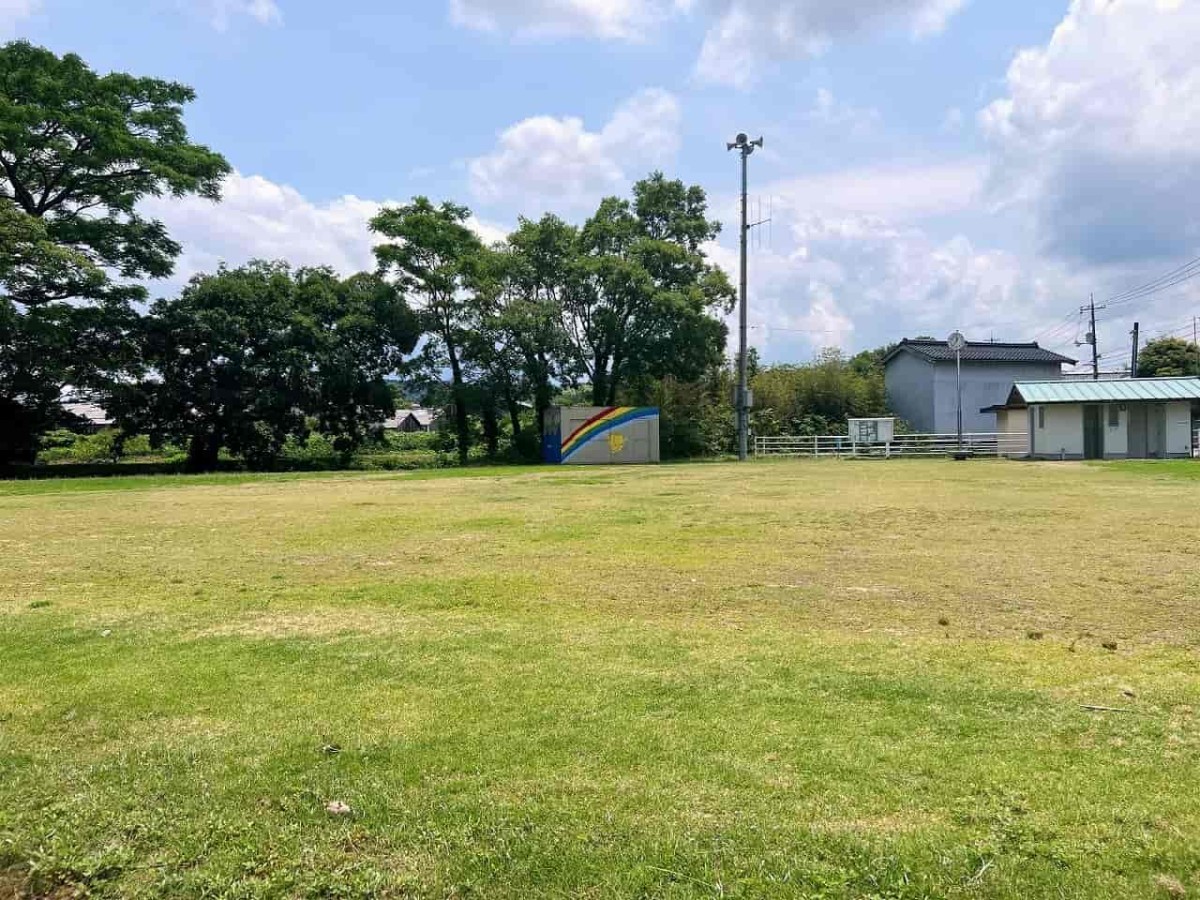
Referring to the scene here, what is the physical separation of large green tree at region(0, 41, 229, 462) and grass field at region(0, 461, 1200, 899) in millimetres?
24512

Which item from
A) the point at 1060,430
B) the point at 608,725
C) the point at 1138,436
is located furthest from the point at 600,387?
the point at 608,725

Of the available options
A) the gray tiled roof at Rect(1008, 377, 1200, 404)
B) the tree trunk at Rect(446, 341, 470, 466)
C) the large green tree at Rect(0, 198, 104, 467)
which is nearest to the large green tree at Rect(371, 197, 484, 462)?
the tree trunk at Rect(446, 341, 470, 466)

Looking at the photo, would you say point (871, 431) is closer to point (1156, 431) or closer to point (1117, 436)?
point (1117, 436)

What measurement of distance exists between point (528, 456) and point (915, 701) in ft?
111

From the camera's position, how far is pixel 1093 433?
2991 centimetres

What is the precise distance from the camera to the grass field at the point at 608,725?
8.43 feet

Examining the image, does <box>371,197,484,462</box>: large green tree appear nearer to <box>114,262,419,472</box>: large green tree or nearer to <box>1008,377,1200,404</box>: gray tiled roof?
<box>114,262,419,472</box>: large green tree

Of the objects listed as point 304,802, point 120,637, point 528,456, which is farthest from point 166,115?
point 304,802

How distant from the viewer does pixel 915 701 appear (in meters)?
3.93

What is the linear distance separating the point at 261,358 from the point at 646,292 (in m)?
16.4

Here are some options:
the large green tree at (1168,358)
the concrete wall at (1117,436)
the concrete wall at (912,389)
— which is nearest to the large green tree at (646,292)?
the concrete wall at (912,389)

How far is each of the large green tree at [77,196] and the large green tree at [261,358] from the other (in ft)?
5.64

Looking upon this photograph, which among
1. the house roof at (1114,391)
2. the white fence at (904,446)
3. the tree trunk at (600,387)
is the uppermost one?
the tree trunk at (600,387)

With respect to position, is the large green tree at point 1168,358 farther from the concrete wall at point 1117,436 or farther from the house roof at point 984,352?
the concrete wall at point 1117,436
